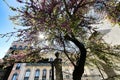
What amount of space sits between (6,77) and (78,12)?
31.4m

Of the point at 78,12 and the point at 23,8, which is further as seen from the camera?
the point at 78,12

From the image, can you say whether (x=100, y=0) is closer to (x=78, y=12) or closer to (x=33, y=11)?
(x=78, y=12)

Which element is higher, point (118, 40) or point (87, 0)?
point (87, 0)

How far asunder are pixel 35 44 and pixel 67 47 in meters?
1.61

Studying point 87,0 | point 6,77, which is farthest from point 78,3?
point 6,77

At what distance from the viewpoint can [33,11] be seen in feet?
17.6

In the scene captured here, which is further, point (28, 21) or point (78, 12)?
point (78, 12)

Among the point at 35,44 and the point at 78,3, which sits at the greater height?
the point at 78,3

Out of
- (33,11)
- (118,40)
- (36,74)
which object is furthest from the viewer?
(36,74)

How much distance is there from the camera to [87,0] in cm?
645

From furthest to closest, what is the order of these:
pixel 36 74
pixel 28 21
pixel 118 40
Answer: pixel 36 74 < pixel 118 40 < pixel 28 21

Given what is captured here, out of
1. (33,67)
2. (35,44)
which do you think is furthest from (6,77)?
(35,44)

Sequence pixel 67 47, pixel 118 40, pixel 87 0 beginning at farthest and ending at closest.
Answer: pixel 118 40 < pixel 67 47 < pixel 87 0

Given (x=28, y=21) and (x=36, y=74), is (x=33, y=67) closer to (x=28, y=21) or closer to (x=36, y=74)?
(x=36, y=74)
